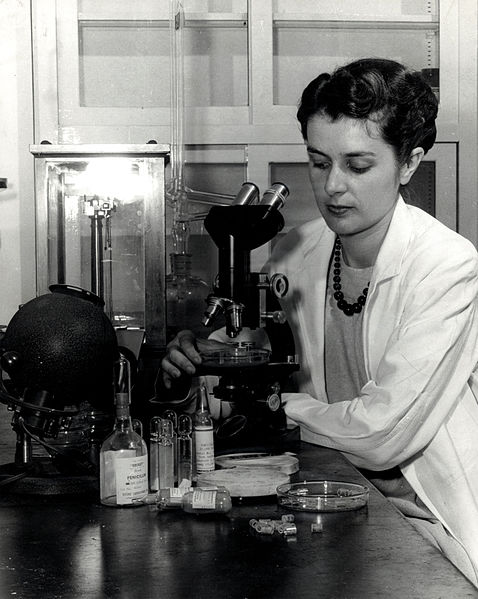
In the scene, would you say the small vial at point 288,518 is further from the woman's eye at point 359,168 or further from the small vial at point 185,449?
the woman's eye at point 359,168

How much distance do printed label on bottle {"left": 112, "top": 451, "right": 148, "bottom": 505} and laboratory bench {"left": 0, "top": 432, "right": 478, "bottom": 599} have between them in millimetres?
22

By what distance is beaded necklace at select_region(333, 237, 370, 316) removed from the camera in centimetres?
227

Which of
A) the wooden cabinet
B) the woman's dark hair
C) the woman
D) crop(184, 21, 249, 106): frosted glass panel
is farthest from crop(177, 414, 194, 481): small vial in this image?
crop(184, 21, 249, 106): frosted glass panel

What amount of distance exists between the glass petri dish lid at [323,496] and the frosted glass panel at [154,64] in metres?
2.28

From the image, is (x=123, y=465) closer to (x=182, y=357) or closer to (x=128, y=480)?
(x=128, y=480)

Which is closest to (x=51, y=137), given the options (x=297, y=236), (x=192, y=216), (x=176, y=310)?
(x=192, y=216)

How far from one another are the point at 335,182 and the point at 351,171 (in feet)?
0.16

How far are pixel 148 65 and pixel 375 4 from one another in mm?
935

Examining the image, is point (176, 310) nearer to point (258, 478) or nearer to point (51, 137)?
point (51, 137)

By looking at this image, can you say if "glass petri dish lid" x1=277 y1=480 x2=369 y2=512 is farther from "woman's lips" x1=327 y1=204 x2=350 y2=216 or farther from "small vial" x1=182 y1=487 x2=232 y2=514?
"woman's lips" x1=327 y1=204 x2=350 y2=216

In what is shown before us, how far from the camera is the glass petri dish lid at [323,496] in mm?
1401

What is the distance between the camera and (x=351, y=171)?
2.11 meters

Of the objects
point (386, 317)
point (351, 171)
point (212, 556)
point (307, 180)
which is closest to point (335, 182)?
point (351, 171)

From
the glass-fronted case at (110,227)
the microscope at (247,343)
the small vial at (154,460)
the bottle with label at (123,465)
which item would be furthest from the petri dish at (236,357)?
the glass-fronted case at (110,227)
